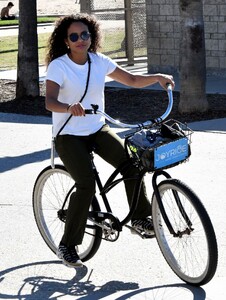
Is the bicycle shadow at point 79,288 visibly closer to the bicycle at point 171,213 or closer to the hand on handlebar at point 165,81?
the bicycle at point 171,213

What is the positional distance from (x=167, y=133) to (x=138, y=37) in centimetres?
1355

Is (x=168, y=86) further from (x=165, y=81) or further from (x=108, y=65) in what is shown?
(x=108, y=65)

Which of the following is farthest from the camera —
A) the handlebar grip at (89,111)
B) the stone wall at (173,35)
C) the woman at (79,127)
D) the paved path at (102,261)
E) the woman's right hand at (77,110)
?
the stone wall at (173,35)

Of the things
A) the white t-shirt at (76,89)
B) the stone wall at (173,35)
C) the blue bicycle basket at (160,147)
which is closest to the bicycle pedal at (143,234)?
the blue bicycle basket at (160,147)

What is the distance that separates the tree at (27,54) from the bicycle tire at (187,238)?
943cm

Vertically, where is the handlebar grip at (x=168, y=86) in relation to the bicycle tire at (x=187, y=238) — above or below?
above

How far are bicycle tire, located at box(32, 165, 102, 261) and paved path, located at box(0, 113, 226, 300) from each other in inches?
4.8

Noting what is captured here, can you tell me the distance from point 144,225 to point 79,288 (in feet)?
1.89

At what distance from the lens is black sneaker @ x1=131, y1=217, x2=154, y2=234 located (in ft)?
20.6

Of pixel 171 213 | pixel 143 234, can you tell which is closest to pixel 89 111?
pixel 171 213

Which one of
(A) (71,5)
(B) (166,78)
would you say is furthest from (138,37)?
(A) (71,5)

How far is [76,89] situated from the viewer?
6258 mm

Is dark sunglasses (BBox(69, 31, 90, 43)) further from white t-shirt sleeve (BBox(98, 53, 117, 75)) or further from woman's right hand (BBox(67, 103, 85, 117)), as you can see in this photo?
woman's right hand (BBox(67, 103, 85, 117))

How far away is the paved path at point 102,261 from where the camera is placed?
607 cm
